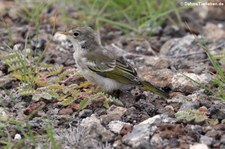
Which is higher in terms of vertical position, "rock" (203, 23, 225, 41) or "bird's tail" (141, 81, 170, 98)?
"bird's tail" (141, 81, 170, 98)

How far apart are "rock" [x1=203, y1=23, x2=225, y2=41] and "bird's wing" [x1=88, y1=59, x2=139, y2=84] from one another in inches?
88.4

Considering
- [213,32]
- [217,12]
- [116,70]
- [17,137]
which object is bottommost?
[213,32]

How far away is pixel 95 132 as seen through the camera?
498cm

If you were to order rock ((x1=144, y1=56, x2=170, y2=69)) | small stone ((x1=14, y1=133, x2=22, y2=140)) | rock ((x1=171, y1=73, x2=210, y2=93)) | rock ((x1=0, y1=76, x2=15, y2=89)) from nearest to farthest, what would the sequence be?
1. small stone ((x1=14, y1=133, x2=22, y2=140))
2. rock ((x1=171, y1=73, x2=210, y2=93))
3. rock ((x1=0, y1=76, x2=15, y2=89))
4. rock ((x1=144, y1=56, x2=170, y2=69))

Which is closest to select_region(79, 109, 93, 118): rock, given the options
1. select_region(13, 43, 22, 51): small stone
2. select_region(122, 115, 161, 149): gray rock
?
select_region(122, 115, 161, 149): gray rock

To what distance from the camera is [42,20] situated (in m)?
8.53

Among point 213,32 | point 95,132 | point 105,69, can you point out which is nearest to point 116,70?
point 105,69

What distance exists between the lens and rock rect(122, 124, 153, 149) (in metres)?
4.72

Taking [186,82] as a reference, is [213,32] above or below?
below

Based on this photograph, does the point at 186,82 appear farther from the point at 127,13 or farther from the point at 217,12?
the point at 217,12

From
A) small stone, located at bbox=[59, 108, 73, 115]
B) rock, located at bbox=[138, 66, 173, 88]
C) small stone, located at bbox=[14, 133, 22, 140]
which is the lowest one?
rock, located at bbox=[138, 66, 173, 88]

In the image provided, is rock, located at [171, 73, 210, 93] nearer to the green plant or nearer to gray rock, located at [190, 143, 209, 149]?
gray rock, located at [190, 143, 209, 149]

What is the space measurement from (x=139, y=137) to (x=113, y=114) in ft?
1.99

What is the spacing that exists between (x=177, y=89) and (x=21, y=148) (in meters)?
2.01
